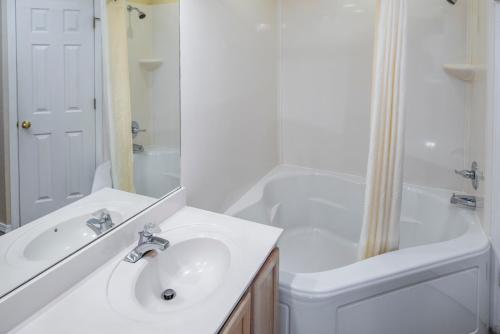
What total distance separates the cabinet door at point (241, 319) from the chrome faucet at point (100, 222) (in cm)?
50

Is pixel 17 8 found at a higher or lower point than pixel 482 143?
higher

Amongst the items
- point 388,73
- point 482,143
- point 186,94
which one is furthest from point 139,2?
point 482,143

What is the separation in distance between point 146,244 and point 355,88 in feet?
6.48

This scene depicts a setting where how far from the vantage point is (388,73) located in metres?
1.52

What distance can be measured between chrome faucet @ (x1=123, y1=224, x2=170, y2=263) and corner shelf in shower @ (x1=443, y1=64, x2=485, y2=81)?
198 cm

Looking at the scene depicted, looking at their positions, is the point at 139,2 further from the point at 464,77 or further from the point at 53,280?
the point at 464,77

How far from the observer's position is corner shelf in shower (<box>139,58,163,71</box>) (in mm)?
1286

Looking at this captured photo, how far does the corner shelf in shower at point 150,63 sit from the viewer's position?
1286 mm

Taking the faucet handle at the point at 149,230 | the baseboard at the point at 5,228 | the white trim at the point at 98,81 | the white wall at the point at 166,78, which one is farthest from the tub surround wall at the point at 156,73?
the baseboard at the point at 5,228

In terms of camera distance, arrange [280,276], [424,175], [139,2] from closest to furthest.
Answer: [139,2] → [280,276] → [424,175]

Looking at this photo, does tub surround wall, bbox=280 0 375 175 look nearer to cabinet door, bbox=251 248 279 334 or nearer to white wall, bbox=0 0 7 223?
cabinet door, bbox=251 248 279 334

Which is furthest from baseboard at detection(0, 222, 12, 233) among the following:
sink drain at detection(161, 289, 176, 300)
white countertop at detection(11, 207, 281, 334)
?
sink drain at detection(161, 289, 176, 300)

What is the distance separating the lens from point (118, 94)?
3.57 feet

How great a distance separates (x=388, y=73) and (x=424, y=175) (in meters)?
1.14
